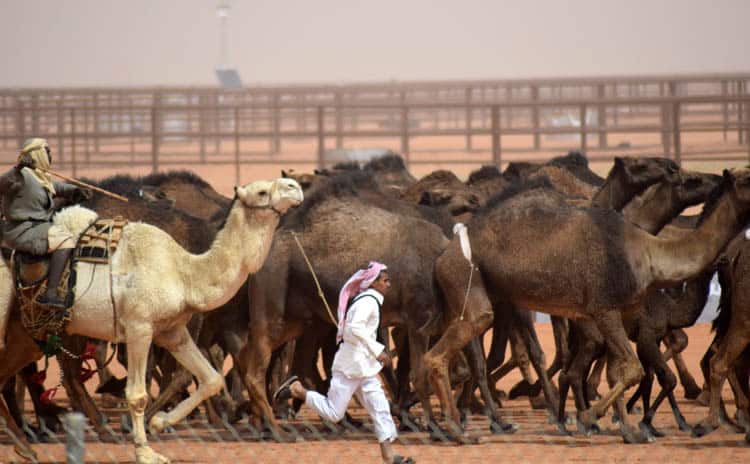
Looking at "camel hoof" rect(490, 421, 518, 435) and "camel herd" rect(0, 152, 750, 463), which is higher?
"camel herd" rect(0, 152, 750, 463)

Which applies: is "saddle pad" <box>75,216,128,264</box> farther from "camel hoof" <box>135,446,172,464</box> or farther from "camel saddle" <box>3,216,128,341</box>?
"camel hoof" <box>135,446,172,464</box>

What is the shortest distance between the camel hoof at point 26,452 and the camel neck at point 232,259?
1.48 meters

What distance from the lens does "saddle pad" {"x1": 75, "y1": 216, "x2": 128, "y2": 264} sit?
10414mm

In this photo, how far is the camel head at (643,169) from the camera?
13227 millimetres

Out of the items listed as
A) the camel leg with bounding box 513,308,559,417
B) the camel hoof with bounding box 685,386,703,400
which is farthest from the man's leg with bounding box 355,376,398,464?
the camel hoof with bounding box 685,386,703,400

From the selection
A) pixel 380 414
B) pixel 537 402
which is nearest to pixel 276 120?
pixel 537 402

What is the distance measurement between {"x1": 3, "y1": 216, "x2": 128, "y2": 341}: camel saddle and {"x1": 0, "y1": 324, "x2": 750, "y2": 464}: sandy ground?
3.09ft

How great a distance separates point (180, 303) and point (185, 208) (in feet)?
16.0

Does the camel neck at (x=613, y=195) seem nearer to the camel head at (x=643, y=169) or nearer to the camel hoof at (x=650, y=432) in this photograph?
the camel head at (x=643, y=169)

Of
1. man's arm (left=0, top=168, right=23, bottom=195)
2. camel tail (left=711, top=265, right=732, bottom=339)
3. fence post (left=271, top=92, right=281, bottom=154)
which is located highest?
fence post (left=271, top=92, right=281, bottom=154)

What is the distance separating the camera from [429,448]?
11359mm

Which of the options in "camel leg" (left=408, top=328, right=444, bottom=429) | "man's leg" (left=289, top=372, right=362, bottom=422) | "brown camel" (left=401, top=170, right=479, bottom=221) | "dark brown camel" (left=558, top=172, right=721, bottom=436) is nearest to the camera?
"man's leg" (left=289, top=372, right=362, bottom=422)

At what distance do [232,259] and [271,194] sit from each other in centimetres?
53

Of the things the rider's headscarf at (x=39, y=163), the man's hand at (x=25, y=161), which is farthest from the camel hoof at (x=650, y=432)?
the man's hand at (x=25, y=161)
